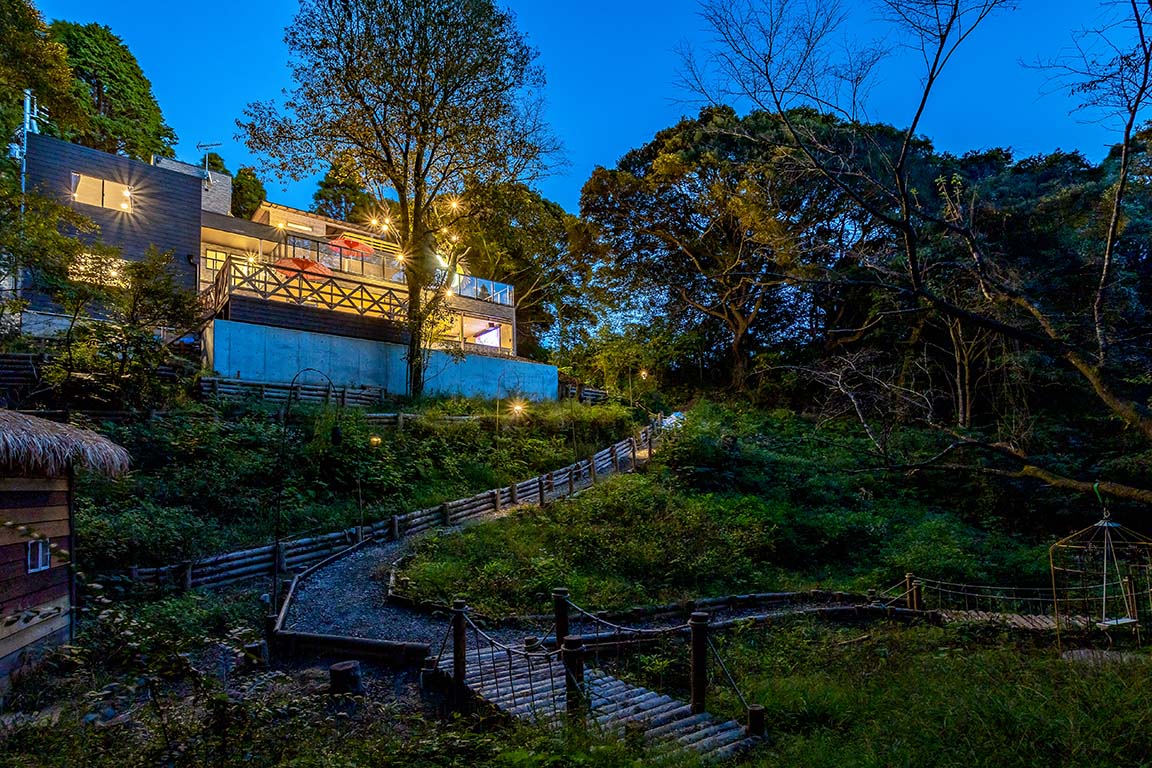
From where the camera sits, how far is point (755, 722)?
5.51 metres

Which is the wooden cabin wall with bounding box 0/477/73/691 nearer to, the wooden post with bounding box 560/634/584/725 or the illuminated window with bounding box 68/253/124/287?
the wooden post with bounding box 560/634/584/725

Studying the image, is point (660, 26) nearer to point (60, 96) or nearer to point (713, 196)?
point (713, 196)

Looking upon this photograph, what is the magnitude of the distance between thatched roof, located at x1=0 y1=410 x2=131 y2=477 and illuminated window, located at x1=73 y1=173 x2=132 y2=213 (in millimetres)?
19649

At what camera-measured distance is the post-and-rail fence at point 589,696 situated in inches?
209

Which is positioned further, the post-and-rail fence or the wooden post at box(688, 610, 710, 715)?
the wooden post at box(688, 610, 710, 715)

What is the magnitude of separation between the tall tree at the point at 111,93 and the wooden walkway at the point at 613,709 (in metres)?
33.5

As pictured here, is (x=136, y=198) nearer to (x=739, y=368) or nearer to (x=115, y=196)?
(x=115, y=196)

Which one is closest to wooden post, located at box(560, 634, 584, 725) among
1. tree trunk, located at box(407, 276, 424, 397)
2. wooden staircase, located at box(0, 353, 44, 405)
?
wooden staircase, located at box(0, 353, 44, 405)

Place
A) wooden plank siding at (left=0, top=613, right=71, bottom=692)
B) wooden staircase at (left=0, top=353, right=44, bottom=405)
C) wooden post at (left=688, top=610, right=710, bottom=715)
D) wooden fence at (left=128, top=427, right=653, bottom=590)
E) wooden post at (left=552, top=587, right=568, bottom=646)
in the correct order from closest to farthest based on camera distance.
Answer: wooden post at (left=688, top=610, right=710, bottom=715)
wooden plank siding at (left=0, top=613, right=71, bottom=692)
wooden post at (left=552, top=587, right=568, bottom=646)
wooden fence at (left=128, top=427, right=653, bottom=590)
wooden staircase at (left=0, top=353, right=44, bottom=405)

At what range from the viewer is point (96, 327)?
14172mm

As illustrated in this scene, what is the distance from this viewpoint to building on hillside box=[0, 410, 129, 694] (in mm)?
6188

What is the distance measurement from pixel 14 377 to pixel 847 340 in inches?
1127

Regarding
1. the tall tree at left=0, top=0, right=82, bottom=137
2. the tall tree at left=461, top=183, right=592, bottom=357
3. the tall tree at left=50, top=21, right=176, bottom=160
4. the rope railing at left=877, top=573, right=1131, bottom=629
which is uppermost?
the tall tree at left=50, top=21, right=176, bottom=160

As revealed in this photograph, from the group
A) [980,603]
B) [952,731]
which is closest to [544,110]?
[980,603]
